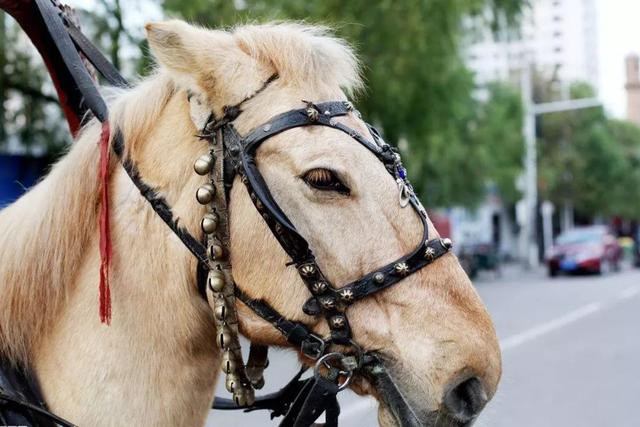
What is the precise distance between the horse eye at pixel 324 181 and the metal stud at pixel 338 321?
293 mm

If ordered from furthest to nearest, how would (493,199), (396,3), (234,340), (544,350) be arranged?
(493,199) → (396,3) → (544,350) → (234,340)

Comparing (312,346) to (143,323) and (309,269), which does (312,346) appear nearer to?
(309,269)

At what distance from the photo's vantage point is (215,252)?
1.89m

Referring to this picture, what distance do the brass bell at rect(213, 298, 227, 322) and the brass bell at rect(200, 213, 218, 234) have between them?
0.55 ft

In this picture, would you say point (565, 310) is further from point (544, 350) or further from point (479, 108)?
point (479, 108)

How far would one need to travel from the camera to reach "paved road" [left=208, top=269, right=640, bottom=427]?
6.55 metres

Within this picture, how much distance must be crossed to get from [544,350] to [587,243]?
739 inches

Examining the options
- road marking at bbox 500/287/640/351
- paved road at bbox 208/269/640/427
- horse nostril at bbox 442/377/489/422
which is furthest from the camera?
road marking at bbox 500/287/640/351

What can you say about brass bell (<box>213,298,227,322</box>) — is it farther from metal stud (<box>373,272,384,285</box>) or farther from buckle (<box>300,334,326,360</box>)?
metal stud (<box>373,272,384,285</box>)

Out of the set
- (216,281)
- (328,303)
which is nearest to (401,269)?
(328,303)

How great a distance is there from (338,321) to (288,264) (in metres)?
0.18

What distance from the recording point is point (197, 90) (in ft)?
6.51

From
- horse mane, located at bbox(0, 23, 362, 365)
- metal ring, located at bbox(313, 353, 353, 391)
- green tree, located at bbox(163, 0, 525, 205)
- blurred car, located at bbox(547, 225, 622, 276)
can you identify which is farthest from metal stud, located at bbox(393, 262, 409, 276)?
blurred car, located at bbox(547, 225, 622, 276)

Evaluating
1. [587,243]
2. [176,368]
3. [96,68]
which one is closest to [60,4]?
[96,68]
